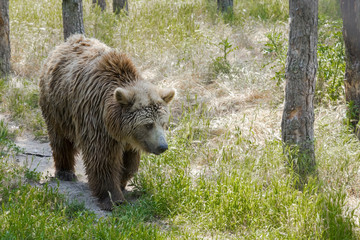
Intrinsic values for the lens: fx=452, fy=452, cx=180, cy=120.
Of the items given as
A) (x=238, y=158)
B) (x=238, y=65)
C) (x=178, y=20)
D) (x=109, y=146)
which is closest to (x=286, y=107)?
(x=238, y=158)

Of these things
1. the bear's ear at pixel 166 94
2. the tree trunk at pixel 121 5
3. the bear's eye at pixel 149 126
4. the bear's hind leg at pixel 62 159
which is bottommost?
the bear's hind leg at pixel 62 159

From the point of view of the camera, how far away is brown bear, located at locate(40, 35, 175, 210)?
5.02 meters

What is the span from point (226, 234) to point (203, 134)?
2289 millimetres

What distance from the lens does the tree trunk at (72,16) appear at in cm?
821

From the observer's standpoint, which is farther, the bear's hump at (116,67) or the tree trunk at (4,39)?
the tree trunk at (4,39)

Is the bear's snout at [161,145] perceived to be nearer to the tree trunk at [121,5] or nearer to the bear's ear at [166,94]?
the bear's ear at [166,94]

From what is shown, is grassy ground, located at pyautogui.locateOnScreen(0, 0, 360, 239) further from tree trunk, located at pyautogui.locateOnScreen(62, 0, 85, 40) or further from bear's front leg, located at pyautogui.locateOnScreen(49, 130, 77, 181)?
tree trunk, located at pyautogui.locateOnScreen(62, 0, 85, 40)

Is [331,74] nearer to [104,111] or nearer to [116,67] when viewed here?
[116,67]

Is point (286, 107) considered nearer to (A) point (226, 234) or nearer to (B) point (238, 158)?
(B) point (238, 158)

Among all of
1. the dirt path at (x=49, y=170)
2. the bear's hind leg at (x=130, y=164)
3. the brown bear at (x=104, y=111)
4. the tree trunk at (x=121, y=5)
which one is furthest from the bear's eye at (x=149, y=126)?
the tree trunk at (x=121, y=5)

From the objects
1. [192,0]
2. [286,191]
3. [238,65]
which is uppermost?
[192,0]

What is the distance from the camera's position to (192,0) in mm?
12320

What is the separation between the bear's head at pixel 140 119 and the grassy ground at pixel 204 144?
627 mm

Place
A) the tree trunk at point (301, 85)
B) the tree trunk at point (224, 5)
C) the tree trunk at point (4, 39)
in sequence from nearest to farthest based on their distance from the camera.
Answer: the tree trunk at point (301, 85), the tree trunk at point (4, 39), the tree trunk at point (224, 5)
